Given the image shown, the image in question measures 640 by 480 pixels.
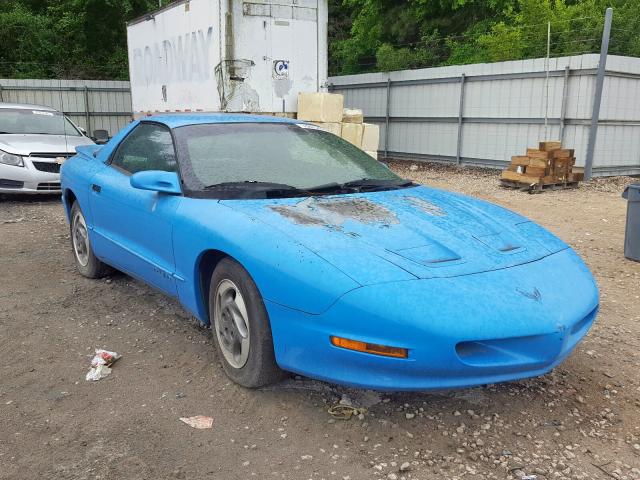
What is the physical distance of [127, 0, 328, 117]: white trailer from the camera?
33.8ft

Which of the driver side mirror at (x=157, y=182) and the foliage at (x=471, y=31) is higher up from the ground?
the foliage at (x=471, y=31)

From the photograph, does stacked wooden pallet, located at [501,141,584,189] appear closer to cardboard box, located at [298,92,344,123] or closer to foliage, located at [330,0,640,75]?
cardboard box, located at [298,92,344,123]

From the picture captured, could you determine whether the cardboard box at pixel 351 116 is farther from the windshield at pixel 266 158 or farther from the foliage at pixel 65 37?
the foliage at pixel 65 37

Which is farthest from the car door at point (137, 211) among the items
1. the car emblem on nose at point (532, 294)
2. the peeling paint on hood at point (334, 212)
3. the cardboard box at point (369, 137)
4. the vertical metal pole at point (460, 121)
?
the vertical metal pole at point (460, 121)

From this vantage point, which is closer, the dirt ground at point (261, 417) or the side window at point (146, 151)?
the dirt ground at point (261, 417)

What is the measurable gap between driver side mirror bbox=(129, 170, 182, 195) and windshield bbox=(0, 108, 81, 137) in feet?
24.4

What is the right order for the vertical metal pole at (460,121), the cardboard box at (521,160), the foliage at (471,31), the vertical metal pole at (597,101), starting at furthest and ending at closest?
the foliage at (471,31)
the vertical metal pole at (460,121)
the vertical metal pole at (597,101)
the cardboard box at (521,160)

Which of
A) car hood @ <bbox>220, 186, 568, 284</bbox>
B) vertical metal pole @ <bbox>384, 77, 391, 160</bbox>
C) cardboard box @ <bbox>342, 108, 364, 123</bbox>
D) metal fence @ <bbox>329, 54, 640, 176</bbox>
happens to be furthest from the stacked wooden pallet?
car hood @ <bbox>220, 186, 568, 284</bbox>

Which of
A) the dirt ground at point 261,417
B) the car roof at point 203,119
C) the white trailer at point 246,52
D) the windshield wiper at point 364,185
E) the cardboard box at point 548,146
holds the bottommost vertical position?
the dirt ground at point 261,417

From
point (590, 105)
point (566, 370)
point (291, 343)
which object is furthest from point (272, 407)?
point (590, 105)

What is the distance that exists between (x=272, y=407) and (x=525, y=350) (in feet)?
4.15

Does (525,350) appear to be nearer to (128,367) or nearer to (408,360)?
(408,360)

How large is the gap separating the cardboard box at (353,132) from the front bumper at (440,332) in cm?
927

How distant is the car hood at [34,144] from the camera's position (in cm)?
915
